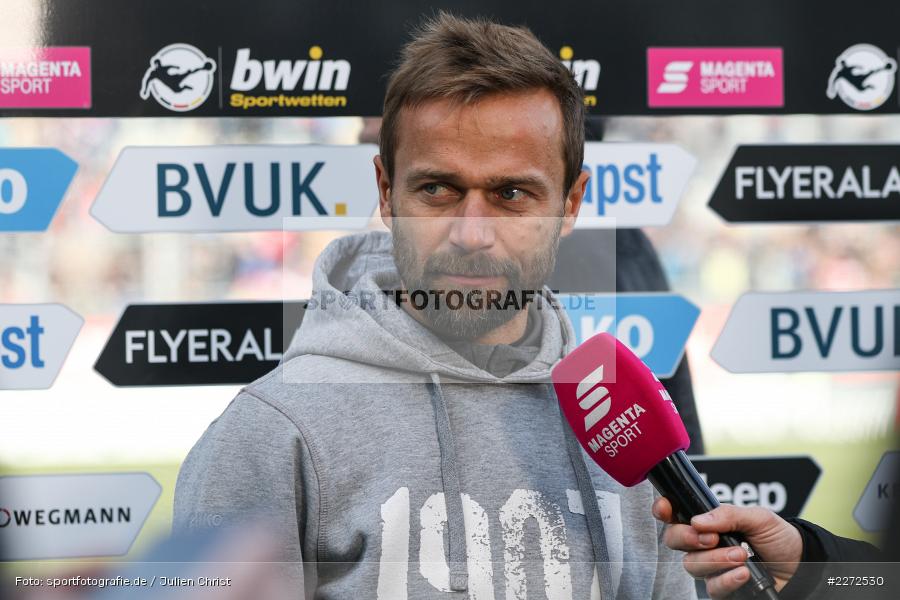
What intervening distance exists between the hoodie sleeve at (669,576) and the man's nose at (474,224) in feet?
1.88

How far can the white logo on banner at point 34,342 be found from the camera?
185 cm

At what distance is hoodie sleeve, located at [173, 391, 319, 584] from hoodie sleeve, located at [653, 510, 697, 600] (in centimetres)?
64

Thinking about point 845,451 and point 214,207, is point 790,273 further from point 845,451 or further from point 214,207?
point 214,207

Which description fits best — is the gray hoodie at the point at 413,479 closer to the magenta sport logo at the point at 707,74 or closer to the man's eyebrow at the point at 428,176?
the man's eyebrow at the point at 428,176

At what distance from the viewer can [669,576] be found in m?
1.74

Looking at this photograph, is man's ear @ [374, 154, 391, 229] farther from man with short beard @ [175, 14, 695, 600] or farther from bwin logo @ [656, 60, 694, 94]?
bwin logo @ [656, 60, 694, 94]

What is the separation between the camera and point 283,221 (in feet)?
6.27

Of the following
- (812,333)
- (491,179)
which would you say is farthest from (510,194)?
(812,333)

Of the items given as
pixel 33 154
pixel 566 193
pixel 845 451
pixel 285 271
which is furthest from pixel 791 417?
pixel 33 154

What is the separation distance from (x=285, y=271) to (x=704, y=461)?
968 mm

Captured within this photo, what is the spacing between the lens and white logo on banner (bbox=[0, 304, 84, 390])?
72.9 inches

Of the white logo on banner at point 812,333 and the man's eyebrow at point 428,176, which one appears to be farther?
the white logo on banner at point 812,333

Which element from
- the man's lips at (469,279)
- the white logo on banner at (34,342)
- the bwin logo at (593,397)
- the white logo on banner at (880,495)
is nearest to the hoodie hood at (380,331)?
the man's lips at (469,279)

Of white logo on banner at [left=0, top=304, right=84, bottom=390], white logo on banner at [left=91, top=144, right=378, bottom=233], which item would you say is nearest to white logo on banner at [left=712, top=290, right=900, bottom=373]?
white logo on banner at [left=91, top=144, right=378, bottom=233]
